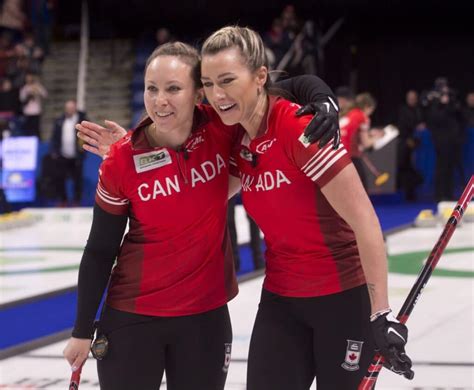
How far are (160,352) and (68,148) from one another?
1364 cm

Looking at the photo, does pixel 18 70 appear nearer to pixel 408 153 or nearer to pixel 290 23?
pixel 290 23

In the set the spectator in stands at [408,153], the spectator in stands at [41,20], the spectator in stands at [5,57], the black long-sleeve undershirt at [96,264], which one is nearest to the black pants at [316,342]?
the black long-sleeve undershirt at [96,264]

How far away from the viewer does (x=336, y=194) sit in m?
2.83

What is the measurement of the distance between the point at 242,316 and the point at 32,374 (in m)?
1.72

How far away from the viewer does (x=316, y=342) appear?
305 centimetres

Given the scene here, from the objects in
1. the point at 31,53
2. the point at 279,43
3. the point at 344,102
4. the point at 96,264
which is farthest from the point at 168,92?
the point at 31,53

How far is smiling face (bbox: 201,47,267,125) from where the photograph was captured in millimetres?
2961

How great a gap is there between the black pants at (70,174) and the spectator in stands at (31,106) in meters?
1.60

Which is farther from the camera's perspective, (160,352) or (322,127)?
(160,352)

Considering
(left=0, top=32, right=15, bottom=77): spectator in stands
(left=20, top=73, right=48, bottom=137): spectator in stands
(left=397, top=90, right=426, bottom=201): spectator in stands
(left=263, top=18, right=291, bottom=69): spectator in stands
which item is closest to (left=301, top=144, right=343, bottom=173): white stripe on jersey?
(left=397, top=90, right=426, bottom=201): spectator in stands

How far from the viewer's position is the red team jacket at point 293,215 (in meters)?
2.94

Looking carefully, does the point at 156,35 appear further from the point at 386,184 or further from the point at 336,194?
the point at 336,194

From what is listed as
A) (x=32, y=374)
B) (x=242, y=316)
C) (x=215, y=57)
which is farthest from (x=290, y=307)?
(x=242, y=316)

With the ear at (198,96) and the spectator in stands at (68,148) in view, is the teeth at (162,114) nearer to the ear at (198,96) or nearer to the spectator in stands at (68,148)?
the ear at (198,96)
